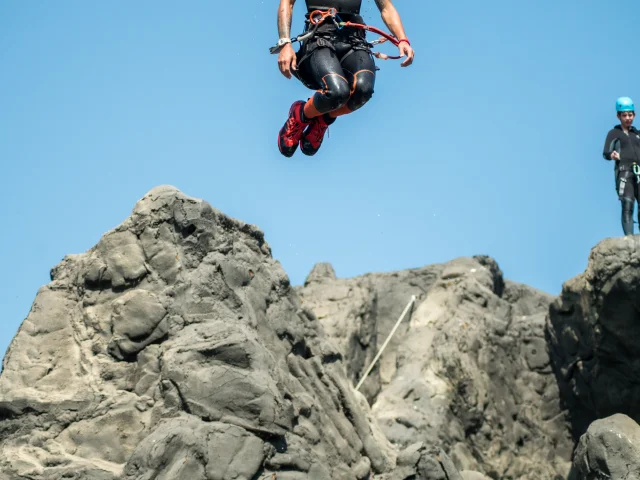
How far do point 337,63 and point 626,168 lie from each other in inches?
251

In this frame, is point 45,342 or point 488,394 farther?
point 488,394

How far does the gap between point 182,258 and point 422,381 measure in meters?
6.35

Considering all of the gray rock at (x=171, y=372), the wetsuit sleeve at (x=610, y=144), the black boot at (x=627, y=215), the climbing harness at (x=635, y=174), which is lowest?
the gray rock at (x=171, y=372)

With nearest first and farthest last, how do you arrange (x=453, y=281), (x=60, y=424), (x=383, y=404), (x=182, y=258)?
(x=60, y=424) → (x=182, y=258) → (x=383, y=404) → (x=453, y=281)

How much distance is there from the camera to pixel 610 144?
1577 cm

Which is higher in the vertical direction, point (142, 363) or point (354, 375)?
point (354, 375)

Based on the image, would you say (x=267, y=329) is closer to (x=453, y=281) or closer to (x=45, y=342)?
(x=45, y=342)

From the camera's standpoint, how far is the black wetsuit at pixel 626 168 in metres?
15.7

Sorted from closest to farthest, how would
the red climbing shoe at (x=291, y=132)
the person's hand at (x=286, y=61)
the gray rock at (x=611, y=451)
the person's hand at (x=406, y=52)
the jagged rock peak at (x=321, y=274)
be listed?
1. the person's hand at (x=286, y=61)
2. the person's hand at (x=406, y=52)
3. the red climbing shoe at (x=291, y=132)
4. the gray rock at (x=611, y=451)
5. the jagged rock peak at (x=321, y=274)

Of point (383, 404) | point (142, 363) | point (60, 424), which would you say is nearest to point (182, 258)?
point (142, 363)

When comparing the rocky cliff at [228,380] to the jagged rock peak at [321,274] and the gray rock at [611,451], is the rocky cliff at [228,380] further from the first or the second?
the jagged rock peak at [321,274]

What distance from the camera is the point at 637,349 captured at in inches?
627

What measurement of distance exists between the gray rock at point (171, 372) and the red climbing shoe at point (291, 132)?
1.69 m

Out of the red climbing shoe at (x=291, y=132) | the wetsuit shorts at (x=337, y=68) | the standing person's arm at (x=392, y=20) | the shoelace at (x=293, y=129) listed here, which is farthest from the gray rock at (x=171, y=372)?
the standing person's arm at (x=392, y=20)
